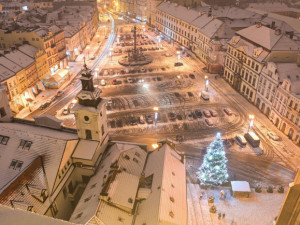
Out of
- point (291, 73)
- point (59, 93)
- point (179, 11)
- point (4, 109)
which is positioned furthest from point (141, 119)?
point (179, 11)

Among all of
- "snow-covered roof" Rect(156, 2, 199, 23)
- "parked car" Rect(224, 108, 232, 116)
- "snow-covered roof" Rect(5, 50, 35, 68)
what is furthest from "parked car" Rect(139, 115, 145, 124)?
"snow-covered roof" Rect(156, 2, 199, 23)

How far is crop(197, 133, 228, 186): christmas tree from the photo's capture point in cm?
5466

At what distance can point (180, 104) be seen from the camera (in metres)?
93.1

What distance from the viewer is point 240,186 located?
5609 centimetres

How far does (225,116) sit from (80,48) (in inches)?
3545

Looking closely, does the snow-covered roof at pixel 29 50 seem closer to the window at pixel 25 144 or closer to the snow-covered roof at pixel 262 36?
the window at pixel 25 144

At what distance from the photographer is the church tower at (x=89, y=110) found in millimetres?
48469

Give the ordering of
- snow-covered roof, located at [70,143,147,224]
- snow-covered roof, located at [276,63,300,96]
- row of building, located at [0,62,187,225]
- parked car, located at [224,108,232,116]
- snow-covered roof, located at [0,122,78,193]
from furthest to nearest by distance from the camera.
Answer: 1. parked car, located at [224,108,232,116]
2. snow-covered roof, located at [276,63,300,96]
3. snow-covered roof, located at [0,122,78,193]
4. row of building, located at [0,62,187,225]
5. snow-covered roof, located at [70,143,147,224]

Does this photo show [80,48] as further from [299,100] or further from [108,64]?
[299,100]

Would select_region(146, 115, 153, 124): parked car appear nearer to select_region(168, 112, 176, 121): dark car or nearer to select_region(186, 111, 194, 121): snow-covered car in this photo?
select_region(168, 112, 176, 121): dark car

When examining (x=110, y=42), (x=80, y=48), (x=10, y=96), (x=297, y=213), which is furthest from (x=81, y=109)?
(x=110, y=42)

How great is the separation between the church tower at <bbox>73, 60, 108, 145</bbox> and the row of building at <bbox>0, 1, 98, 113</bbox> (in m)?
42.1

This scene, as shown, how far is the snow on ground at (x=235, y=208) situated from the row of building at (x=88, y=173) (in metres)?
8.63

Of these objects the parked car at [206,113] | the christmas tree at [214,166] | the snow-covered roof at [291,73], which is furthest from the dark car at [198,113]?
the christmas tree at [214,166]
